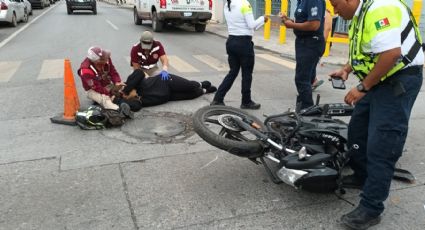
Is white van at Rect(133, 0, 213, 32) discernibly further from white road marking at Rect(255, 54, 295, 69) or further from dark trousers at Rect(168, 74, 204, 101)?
dark trousers at Rect(168, 74, 204, 101)

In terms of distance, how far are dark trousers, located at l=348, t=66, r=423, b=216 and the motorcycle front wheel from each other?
90 cm

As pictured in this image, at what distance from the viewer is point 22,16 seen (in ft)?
64.5

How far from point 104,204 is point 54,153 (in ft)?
4.49

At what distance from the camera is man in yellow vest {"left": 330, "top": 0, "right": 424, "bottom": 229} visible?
8.79ft

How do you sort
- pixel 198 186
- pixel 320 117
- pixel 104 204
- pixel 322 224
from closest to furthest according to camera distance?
1. pixel 322 224
2. pixel 104 204
3. pixel 198 186
4. pixel 320 117

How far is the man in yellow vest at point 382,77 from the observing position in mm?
2680

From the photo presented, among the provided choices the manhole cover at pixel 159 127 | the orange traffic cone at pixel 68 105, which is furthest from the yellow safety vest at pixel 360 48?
the orange traffic cone at pixel 68 105

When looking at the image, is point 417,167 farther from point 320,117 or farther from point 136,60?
point 136,60

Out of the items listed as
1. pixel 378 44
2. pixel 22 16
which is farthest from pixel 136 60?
pixel 22 16

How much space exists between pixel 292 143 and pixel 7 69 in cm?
749

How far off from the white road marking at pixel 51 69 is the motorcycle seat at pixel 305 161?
6.23m

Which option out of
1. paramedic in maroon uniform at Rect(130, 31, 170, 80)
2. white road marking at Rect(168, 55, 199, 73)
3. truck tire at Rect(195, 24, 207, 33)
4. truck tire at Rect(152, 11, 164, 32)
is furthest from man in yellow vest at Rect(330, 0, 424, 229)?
truck tire at Rect(195, 24, 207, 33)

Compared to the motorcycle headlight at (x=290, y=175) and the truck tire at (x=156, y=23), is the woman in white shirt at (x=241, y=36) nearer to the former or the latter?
the motorcycle headlight at (x=290, y=175)

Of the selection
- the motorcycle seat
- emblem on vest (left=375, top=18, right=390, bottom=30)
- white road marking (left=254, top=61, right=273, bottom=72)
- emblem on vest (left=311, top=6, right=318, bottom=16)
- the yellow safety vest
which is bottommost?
white road marking (left=254, top=61, right=273, bottom=72)
